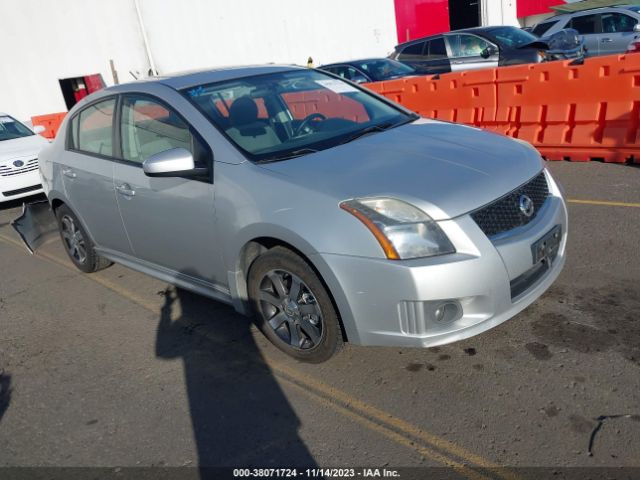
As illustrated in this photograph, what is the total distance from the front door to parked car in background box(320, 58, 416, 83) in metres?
8.43

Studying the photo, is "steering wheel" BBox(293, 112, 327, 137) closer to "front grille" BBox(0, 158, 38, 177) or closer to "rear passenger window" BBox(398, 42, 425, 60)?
"front grille" BBox(0, 158, 38, 177)

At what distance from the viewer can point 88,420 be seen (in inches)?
128

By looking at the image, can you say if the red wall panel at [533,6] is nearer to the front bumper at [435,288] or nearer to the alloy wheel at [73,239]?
the alloy wheel at [73,239]

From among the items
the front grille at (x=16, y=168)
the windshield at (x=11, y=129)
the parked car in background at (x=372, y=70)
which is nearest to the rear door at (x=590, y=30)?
the parked car in background at (x=372, y=70)

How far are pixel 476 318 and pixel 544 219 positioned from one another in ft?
2.38

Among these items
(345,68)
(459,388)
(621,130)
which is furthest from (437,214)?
(345,68)

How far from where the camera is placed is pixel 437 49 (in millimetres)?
13102

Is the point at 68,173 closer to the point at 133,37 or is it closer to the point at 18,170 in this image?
the point at 18,170

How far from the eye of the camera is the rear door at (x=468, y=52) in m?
12.2

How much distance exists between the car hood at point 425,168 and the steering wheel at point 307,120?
404mm

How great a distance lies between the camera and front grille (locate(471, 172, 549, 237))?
2.89 meters

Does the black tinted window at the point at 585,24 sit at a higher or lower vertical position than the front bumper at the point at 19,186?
higher

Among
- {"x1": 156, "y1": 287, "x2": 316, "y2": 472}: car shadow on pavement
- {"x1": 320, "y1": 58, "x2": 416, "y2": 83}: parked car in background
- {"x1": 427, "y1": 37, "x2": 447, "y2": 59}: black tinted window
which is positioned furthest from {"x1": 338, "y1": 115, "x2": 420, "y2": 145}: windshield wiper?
{"x1": 427, "y1": 37, "x2": 447, "y2": 59}: black tinted window

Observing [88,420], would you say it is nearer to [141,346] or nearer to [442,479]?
[141,346]
